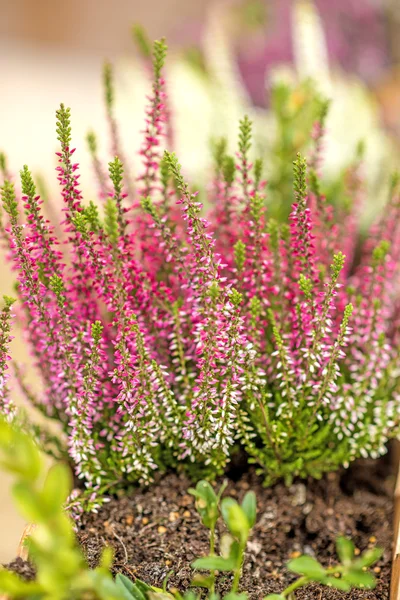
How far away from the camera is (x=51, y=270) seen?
0.65 m

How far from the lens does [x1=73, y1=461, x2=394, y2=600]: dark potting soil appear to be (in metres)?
0.66

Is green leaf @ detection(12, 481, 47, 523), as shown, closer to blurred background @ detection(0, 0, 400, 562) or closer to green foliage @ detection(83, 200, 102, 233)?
green foliage @ detection(83, 200, 102, 233)

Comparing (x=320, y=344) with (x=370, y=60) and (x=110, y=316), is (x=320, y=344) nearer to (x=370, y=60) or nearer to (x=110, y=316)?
(x=110, y=316)

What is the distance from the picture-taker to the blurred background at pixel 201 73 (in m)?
1.56

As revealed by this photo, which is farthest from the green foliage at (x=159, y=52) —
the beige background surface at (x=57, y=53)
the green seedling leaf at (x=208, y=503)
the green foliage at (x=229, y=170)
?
the beige background surface at (x=57, y=53)

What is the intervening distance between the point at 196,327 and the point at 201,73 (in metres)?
1.22

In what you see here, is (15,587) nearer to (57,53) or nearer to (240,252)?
(240,252)

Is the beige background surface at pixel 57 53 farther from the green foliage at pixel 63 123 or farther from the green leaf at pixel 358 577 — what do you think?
the green leaf at pixel 358 577

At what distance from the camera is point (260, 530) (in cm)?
75

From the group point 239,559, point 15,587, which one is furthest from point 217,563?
point 15,587

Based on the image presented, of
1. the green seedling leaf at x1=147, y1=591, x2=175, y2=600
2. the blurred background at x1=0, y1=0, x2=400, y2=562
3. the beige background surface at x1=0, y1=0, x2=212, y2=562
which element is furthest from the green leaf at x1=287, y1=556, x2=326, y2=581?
the beige background surface at x1=0, y1=0, x2=212, y2=562

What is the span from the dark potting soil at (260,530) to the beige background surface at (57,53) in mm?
1530

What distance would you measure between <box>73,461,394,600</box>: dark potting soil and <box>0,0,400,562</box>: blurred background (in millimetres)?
299

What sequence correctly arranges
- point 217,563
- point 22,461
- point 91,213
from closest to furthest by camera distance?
1. point 22,461
2. point 217,563
3. point 91,213
